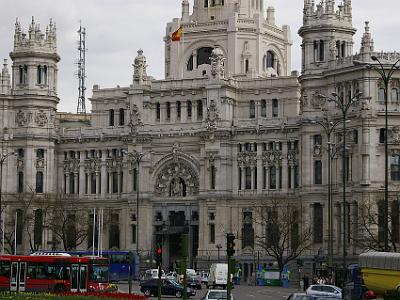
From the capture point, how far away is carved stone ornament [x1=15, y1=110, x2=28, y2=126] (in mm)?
150375

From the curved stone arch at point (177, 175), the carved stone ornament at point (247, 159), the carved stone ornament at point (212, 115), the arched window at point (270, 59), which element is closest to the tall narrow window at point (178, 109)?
the curved stone arch at point (177, 175)

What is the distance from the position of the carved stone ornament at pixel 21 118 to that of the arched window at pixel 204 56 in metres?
23.5

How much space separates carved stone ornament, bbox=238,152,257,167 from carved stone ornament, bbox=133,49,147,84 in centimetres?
1647

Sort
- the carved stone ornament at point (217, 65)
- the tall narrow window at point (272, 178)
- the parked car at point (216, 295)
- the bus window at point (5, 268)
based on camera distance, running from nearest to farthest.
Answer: the parked car at point (216, 295) → the bus window at point (5, 268) → the tall narrow window at point (272, 178) → the carved stone ornament at point (217, 65)

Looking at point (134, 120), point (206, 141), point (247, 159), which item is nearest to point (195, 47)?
point (134, 120)

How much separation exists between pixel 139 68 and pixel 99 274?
64.3 meters

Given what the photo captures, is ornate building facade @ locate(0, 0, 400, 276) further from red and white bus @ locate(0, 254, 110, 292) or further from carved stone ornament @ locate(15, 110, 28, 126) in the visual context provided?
red and white bus @ locate(0, 254, 110, 292)

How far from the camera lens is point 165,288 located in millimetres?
93688

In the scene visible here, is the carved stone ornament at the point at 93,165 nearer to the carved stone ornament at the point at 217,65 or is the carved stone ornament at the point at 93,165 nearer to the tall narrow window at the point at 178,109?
the tall narrow window at the point at 178,109

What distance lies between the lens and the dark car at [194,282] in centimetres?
10493

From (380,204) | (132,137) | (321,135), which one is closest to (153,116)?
(132,137)

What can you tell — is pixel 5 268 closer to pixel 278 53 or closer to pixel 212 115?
pixel 212 115

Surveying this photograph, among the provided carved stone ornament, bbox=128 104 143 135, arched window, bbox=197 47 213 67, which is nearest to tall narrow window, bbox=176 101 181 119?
carved stone ornament, bbox=128 104 143 135

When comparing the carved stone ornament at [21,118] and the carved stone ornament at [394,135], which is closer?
the carved stone ornament at [394,135]
